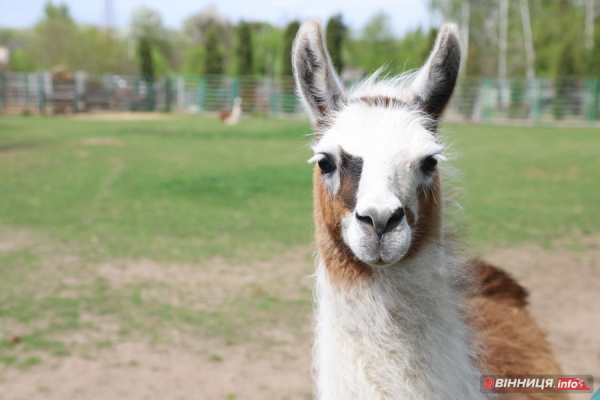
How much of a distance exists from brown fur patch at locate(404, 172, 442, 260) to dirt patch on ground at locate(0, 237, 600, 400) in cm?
109

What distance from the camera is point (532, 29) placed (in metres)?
48.8

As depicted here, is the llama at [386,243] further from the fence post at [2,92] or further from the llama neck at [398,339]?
the fence post at [2,92]

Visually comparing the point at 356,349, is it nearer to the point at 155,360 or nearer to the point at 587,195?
the point at 155,360

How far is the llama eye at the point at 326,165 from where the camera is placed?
7.94 feet

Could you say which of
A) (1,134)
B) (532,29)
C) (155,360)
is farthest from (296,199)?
(532,29)

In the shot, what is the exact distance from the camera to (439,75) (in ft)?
8.00

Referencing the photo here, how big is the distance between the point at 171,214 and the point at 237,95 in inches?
1190

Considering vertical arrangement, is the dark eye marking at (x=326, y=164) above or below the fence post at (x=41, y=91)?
below

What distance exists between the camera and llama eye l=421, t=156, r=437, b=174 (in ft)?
7.75

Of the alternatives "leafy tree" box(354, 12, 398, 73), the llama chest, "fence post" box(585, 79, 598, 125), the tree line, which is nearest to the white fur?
the llama chest

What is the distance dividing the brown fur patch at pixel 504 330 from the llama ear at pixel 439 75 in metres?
0.83

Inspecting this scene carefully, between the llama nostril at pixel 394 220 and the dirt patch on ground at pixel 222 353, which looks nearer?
the llama nostril at pixel 394 220

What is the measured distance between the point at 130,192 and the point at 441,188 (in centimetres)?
941

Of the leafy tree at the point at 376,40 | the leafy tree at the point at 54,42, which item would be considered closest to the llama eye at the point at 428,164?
the leafy tree at the point at 54,42
